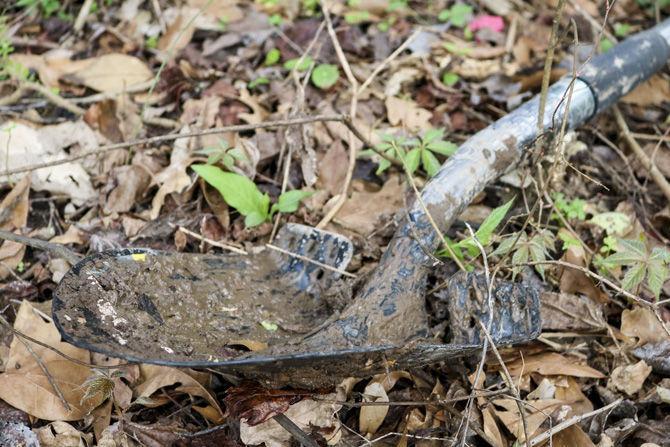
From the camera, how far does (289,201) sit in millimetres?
2531

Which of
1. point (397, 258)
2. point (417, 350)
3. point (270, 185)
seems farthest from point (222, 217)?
point (417, 350)

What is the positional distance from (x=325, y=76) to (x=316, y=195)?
766 mm

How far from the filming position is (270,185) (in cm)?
275

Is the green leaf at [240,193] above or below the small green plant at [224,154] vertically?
below

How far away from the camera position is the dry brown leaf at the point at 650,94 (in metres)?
3.17

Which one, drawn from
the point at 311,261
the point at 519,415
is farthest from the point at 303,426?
the point at 519,415

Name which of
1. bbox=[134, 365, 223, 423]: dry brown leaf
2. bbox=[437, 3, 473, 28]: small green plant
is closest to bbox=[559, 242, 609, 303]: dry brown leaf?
bbox=[134, 365, 223, 423]: dry brown leaf

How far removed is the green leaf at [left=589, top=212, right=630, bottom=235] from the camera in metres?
2.49

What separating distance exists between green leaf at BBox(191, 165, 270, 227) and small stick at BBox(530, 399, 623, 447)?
1.31 meters

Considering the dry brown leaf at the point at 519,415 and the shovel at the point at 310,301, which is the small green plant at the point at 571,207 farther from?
the dry brown leaf at the point at 519,415

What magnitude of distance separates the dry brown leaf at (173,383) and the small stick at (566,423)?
1.05 metres

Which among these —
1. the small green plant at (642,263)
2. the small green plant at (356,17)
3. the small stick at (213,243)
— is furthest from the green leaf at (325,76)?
the small green plant at (642,263)

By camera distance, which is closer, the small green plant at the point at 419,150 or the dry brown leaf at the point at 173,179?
the small green plant at the point at 419,150

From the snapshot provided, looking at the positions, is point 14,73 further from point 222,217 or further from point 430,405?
point 430,405
